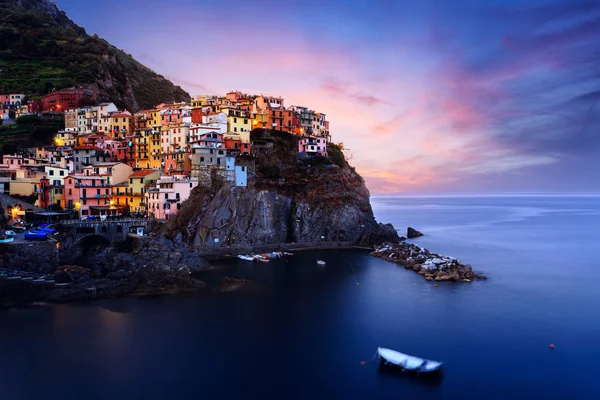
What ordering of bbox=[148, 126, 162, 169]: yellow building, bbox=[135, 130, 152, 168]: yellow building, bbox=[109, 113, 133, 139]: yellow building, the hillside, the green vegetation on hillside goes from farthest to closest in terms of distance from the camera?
the hillside < bbox=[109, 113, 133, 139]: yellow building < bbox=[135, 130, 152, 168]: yellow building < the green vegetation on hillside < bbox=[148, 126, 162, 169]: yellow building

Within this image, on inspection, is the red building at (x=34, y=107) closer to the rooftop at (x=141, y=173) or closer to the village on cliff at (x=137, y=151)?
the village on cliff at (x=137, y=151)

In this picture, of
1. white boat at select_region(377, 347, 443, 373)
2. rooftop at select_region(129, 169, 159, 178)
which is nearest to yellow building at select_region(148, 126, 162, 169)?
rooftop at select_region(129, 169, 159, 178)

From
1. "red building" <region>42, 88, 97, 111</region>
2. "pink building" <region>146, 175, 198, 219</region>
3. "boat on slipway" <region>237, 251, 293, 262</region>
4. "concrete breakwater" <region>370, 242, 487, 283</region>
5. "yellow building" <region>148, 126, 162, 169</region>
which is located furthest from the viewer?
"red building" <region>42, 88, 97, 111</region>

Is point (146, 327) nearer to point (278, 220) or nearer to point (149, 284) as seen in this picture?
point (149, 284)

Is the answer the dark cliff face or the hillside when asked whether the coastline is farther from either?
the hillside

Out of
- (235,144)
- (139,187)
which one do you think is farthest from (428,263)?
(139,187)

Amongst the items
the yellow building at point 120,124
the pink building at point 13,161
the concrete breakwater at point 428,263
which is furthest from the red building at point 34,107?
the concrete breakwater at point 428,263

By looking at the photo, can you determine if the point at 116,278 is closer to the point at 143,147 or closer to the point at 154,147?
the point at 154,147
